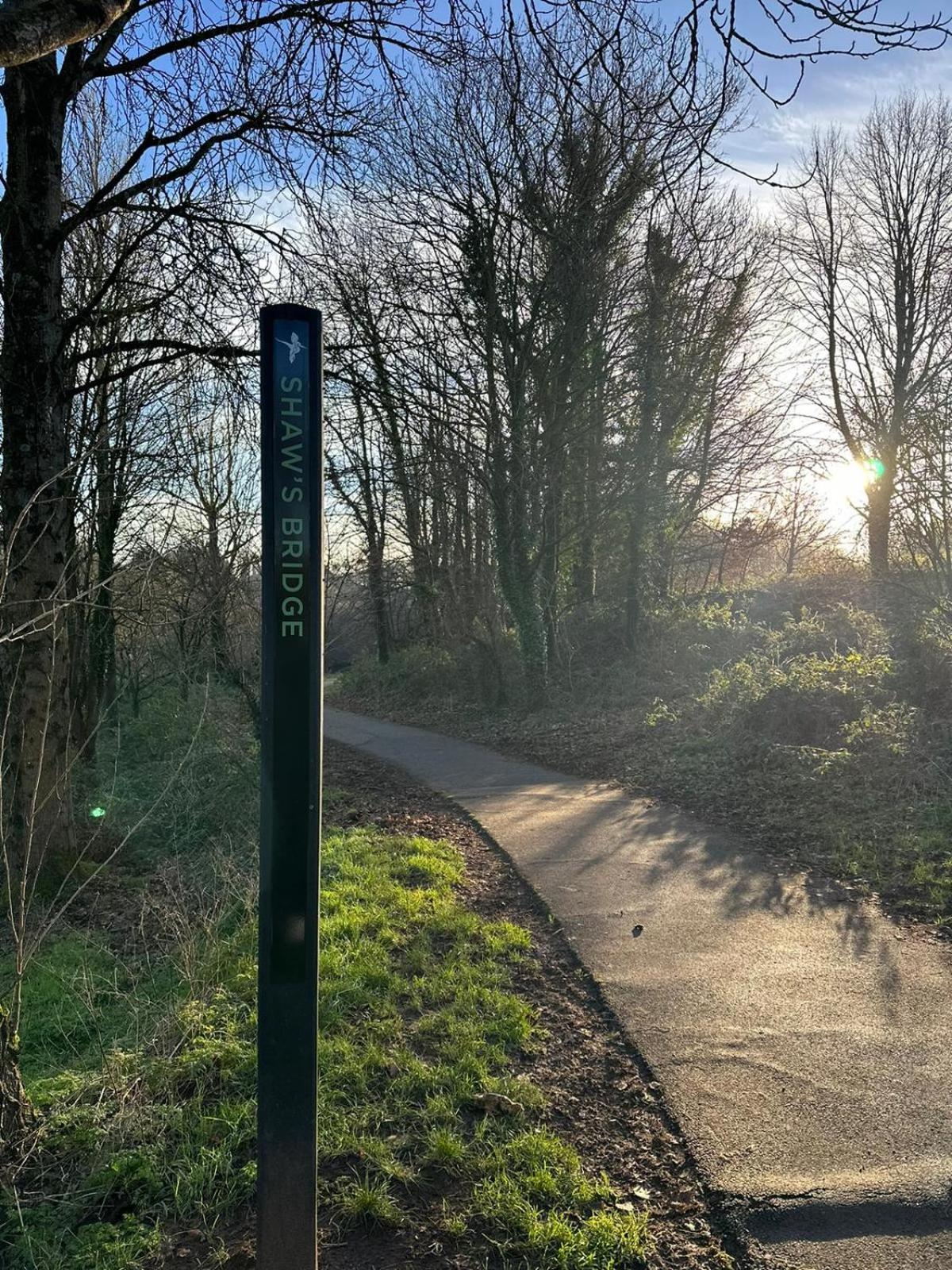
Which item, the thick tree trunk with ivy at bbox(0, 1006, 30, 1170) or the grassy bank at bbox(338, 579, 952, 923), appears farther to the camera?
the grassy bank at bbox(338, 579, 952, 923)

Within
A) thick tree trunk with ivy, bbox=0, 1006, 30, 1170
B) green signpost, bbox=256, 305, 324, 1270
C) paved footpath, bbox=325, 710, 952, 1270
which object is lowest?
paved footpath, bbox=325, 710, 952, 1270

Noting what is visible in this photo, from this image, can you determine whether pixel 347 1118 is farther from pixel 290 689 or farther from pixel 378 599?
pixel 378 599

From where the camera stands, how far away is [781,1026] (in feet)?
14.4

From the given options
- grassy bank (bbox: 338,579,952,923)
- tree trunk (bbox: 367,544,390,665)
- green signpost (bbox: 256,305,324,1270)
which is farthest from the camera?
tree trunk (bbox: 367,544,390,665)

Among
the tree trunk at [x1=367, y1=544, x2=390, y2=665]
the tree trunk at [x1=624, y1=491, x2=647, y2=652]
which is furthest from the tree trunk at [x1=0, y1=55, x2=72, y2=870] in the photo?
the tree trunk at [x1=367, y1=544, x2=390, y2=665]

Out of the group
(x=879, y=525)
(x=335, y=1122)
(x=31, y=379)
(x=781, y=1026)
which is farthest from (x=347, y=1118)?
(x=879, y=525)

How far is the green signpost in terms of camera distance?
84.1 inches

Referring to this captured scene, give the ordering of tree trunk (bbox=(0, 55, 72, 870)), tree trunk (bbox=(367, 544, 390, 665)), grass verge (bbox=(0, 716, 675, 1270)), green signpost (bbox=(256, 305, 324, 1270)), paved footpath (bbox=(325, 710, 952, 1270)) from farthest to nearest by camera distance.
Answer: tree trunk (bbox=(367, 544, 390, 665)) < tree trunk (bbox=(0, 55, 72, 870)) < paved footpath (bbox=(325, 710, 952, 1270)) < grass verge (bbox=(0, 716, 675, 1270)) < green signpost (bbox=(256, 305, 324, 1270))

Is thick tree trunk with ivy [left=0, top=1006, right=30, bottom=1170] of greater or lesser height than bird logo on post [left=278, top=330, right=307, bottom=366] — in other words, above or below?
below

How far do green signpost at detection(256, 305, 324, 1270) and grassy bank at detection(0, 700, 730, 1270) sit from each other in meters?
1.16

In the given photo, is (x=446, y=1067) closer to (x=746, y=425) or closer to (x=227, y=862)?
(x=227, y=862)

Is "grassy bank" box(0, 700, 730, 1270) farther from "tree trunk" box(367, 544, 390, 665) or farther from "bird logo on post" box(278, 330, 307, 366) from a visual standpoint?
"tree trunk" box(367, 544, 390, 665)

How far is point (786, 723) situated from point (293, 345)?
31.6 feet

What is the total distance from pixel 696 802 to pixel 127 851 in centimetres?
573
